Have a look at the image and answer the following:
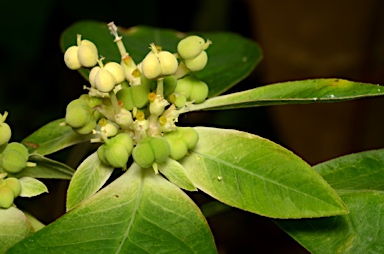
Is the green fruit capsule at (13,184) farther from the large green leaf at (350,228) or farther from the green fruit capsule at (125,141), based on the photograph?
the large green leaf at (350,228)

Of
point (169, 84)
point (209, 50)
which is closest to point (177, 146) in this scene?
point (169, 84)

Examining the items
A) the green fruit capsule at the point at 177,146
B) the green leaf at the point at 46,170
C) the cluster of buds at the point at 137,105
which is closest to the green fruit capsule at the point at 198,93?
the cluster of buds at the point at 137,105

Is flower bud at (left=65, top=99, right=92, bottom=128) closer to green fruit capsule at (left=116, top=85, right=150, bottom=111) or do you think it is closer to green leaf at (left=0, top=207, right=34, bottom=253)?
green fruit capsule at (left=116, top=85, right=150, bottom=111)

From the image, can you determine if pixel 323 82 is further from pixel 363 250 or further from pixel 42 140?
pixel 42 140

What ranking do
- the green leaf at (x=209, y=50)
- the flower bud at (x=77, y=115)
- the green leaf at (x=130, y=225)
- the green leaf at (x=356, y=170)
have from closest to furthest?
1. the green leaf at (x=130, y=225)
2. the flower bud at (x=77, y=115)
3. the green leaf at (x=356, y=170)
4. the green leaf at (x=209, y=50)

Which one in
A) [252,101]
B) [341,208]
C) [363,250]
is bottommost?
[363,250]

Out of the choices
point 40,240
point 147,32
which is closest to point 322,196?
point 40,240
